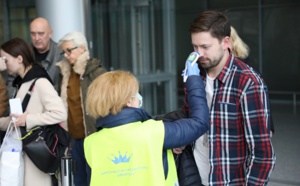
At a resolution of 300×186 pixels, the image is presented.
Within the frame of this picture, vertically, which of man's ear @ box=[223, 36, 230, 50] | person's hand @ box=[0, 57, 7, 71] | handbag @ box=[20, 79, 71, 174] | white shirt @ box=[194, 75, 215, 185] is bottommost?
handbag @ box=[20, 79, 71, 174]

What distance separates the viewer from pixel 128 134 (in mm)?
2072

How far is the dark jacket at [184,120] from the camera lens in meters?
2.11

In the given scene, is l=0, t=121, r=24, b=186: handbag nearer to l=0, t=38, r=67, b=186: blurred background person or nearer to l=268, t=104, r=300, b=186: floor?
l=0, t=38, r=67, b=186: blurred background person

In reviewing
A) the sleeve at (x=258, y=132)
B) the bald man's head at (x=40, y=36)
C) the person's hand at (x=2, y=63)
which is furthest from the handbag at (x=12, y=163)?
the sleeve at (x=258, y=132)

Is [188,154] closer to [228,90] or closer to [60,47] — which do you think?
[228,90]

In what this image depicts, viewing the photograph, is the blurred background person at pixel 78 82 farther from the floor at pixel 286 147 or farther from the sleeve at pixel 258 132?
the floor at pixel 286 147

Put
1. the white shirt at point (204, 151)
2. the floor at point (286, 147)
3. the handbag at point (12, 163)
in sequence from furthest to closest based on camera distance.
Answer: the floor at point (286, 147) → the handbag at point (12, 163) → the white shirt at point (204, 151)

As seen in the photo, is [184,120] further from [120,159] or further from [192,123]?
[120,159]

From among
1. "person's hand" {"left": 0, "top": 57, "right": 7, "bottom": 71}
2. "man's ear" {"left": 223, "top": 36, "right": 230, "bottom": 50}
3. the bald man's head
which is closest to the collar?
"man's ear" {"left": 223, "top": 36, "right": 230, "bottom": 50}

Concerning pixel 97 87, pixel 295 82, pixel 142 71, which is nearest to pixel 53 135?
pixel 97 87

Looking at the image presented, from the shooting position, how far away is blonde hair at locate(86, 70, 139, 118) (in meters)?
2.09

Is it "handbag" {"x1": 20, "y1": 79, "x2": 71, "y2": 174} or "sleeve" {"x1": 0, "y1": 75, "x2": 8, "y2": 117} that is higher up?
"sleeve" {"x1": 0, "y1": 75, "x2": 8, "y2": 117}

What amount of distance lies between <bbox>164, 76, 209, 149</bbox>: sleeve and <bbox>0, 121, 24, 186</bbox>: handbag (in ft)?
5.55

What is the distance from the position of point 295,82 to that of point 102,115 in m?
11.8
